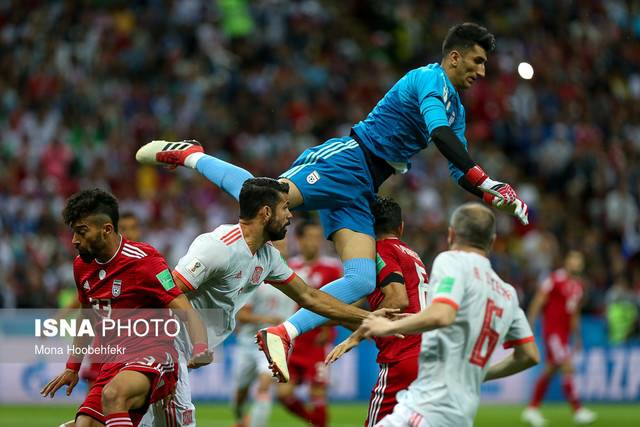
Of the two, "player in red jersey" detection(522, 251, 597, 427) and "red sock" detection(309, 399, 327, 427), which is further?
"player in red jersey" detection(522, 251, 597, 427)

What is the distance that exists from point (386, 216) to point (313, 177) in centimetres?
59

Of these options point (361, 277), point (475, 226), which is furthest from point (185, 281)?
point (475, 226)

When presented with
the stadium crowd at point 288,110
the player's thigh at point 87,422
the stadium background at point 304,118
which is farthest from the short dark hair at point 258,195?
the stadium background at point 304,118

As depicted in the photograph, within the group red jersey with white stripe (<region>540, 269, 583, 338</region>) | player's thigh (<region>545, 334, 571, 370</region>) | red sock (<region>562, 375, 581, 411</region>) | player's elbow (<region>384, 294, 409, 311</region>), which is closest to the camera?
player's elbow (<region>384, 294, 409, 311</region>)

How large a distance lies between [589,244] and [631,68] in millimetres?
5055

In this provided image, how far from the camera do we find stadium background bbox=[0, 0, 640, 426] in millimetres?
17922

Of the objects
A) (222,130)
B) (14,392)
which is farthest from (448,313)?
(222,130)

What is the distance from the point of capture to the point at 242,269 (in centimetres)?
766

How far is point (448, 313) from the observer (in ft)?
19.9

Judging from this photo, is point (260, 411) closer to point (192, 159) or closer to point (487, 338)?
point (192, 159)

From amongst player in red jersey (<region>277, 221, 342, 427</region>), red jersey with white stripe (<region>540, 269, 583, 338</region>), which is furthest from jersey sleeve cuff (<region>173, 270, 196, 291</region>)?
red jersey with white stripe (<region>540, 269, 583, 338</region>)

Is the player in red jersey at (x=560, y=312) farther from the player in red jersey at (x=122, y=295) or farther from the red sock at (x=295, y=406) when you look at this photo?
the player in red jersey at (x=122, y=295)

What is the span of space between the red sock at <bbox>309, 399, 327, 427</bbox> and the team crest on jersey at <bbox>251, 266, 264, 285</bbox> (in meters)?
4.73

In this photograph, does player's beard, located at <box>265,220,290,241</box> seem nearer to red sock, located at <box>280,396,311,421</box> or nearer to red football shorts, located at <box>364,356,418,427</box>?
red football shorts, located at <box>364,356,418,427</box>
